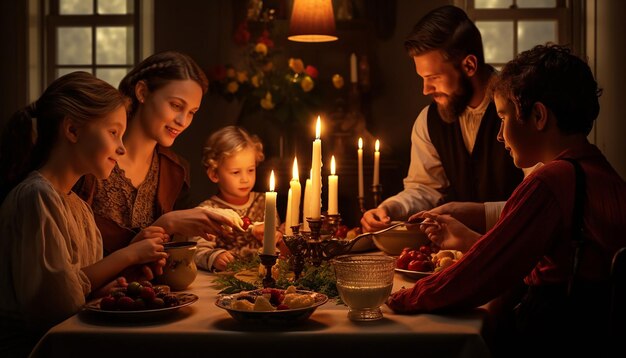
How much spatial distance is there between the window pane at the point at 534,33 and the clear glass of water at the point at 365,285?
3690mm

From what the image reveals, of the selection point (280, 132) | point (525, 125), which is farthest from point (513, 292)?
point (280, 132)

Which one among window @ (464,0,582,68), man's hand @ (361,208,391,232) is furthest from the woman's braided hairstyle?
window @ (464,0,582,68)

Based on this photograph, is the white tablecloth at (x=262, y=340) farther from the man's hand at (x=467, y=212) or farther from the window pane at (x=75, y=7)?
the window pane at (x=75, y=7)

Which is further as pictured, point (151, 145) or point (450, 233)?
point (151, 145)

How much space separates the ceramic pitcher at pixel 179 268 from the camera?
2248 mm

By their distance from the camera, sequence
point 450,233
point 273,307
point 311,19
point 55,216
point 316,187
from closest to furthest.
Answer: point 273,307, point 55,216, point 316,187, point 450,233, point 311,19

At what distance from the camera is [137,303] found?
1.80 m

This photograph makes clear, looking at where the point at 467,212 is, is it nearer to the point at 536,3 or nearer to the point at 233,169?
the point at 233,169

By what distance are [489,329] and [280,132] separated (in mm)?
3354

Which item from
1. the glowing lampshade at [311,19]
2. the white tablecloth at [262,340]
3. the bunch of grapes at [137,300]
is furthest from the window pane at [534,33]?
the bunch of grapes at [137,300]

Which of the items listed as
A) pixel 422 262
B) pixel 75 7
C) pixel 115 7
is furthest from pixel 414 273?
pixel 75 7

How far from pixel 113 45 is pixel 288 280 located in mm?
3689

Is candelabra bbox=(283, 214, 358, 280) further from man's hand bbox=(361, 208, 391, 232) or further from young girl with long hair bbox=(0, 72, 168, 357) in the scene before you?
man's hand bbox=(361, 208, 391, 232)

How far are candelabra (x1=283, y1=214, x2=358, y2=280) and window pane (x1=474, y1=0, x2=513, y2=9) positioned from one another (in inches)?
130
